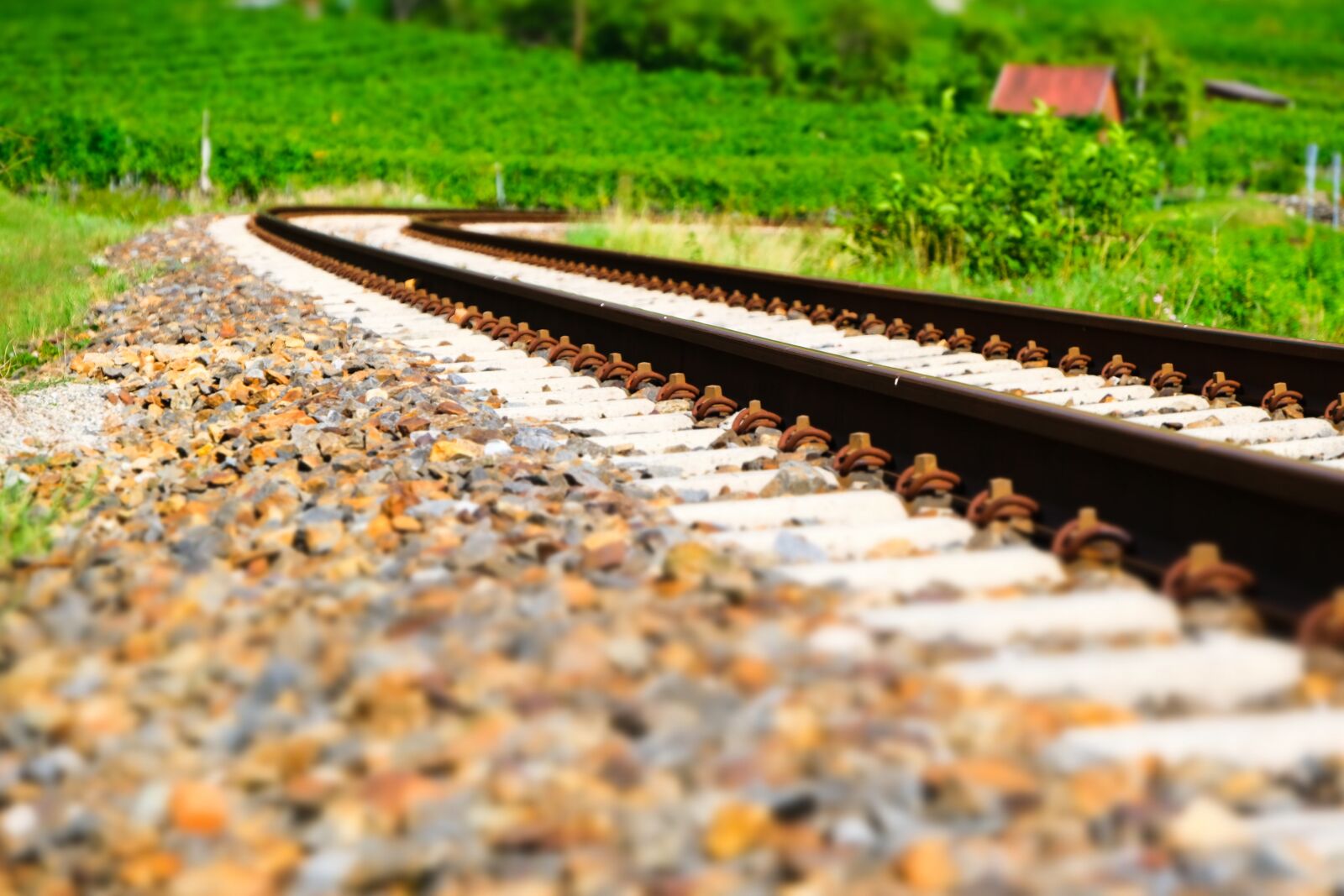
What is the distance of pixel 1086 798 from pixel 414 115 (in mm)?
67870

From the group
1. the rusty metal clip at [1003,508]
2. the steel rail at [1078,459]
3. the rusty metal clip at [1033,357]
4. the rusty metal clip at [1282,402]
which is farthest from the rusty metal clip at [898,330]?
the rusty metal clip at [1003,508]

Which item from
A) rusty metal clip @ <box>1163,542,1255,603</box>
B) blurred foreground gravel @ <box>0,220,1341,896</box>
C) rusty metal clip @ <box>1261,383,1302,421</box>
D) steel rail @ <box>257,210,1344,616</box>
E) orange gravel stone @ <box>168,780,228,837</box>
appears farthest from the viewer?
rusty metal clip @ <box>1261,383,1302,421</box>

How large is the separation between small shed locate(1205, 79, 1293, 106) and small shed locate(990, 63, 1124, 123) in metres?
27.0

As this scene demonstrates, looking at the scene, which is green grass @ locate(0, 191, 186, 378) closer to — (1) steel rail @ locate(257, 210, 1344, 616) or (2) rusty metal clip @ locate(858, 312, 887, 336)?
(1) steel rail @ locate(257, 210, 1344, 616)

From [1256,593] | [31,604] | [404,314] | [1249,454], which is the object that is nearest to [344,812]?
Answer: [31,604]

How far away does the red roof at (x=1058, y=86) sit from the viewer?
8938cm

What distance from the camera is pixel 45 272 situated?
11.8 metres

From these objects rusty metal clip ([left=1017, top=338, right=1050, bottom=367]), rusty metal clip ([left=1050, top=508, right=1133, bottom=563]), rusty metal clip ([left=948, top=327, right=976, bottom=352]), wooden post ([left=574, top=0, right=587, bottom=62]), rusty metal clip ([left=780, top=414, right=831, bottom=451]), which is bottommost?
rusty metal clip ([left=948, top=327, right=976, bottom=352])

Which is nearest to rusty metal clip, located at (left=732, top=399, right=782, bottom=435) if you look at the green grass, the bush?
the green grass

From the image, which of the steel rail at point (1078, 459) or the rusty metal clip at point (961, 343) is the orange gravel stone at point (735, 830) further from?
the rusty metal clip at point (961, 343)

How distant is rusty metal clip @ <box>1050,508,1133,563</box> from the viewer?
10.8 ft

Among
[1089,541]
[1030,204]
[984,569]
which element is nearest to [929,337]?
[1030,204]

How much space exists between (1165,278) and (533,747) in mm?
8248

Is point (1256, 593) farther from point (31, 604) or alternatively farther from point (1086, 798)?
point (31, 604)
